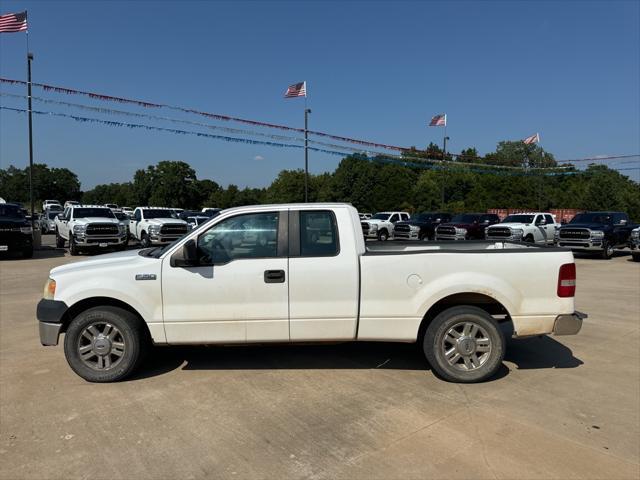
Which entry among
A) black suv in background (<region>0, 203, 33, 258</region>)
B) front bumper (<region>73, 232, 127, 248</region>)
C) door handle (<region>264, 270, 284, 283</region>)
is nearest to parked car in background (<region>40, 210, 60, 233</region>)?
black suv in background (<region>0, 203, 33, 258</region>)

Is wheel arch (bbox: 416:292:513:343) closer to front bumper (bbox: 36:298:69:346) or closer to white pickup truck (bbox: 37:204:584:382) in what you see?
white pickup truck (bbox: 37:204:584:382)

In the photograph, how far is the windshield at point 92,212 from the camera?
18.7 metres

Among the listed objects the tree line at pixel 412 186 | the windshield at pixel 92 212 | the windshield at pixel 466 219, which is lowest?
the windshield at pixel 466 219

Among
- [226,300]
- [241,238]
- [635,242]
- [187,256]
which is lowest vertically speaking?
[226,300]

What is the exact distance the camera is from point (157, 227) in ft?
62.2

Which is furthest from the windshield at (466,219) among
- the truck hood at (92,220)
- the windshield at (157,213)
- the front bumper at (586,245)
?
the truck hood at (92,220)

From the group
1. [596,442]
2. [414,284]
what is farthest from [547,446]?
[414,284]

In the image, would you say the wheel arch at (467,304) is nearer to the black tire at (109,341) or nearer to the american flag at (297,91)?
the black tire at (109,341)

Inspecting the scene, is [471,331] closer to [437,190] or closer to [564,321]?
[564,321]

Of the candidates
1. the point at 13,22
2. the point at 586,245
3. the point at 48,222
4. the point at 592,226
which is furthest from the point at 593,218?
the point at 48,222

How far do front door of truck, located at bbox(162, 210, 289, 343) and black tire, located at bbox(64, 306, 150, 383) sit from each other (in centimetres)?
35

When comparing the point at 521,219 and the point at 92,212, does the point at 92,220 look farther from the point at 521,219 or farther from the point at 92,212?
the point at 521,219

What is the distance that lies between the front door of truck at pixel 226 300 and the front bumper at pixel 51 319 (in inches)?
40.9

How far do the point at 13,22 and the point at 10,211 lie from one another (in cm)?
798
